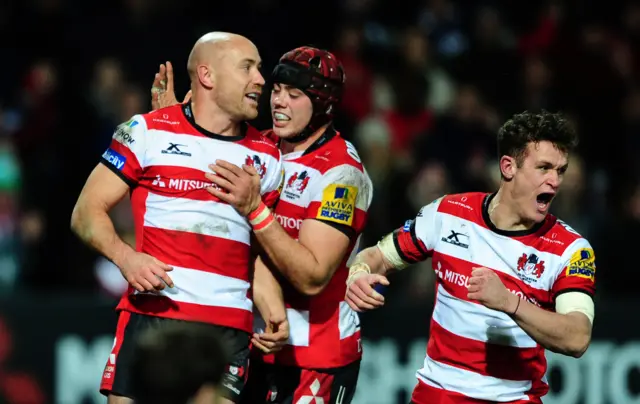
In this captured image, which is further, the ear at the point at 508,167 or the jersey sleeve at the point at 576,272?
the ear at the point at 508,167

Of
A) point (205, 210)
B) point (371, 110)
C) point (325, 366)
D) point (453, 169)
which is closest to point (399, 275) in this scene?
point (453, 169)

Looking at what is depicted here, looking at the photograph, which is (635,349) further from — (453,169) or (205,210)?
(205,210)

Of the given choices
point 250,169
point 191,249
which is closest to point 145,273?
point 191,249

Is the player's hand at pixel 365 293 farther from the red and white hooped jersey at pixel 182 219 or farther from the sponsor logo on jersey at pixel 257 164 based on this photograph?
the sponsor logo on jersey at pixel 257 164

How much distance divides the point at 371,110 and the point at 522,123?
6.45m

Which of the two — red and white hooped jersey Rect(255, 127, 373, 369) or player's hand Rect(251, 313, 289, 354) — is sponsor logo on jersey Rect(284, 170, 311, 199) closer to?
red and white hooped jersey Rect(255, 127, 373, 369)

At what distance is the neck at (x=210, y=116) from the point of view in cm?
621

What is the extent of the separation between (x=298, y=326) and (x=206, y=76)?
154 cm

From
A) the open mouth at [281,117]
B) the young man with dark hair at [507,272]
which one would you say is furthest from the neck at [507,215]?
the open mouth at [281,117]

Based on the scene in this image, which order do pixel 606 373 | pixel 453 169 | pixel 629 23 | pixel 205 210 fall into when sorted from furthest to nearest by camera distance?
pixel 629 23, pixel 453 169, pixel 606 373, pixel 205 210

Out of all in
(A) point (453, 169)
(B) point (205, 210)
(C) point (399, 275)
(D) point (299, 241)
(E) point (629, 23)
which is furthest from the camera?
(E) point (629, 23)

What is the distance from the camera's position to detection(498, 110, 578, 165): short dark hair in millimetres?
6246

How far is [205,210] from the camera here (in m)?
6.04

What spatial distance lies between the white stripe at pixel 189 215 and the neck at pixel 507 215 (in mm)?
1405
